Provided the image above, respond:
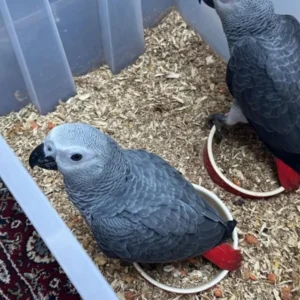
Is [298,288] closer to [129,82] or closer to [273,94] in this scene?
[273,94]

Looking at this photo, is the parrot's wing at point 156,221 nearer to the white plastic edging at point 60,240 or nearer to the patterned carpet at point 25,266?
the white plastic edging at point 60,240

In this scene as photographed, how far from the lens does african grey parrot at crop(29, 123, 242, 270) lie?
91cm

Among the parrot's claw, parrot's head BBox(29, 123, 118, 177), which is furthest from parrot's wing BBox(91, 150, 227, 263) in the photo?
the parrot's claw

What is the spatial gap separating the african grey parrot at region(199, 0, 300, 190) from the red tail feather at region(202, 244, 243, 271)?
0.26 m

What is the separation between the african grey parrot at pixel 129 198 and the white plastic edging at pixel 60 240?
5 centimetres

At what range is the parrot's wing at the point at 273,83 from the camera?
1.13m

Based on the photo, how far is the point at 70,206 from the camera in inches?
51.5

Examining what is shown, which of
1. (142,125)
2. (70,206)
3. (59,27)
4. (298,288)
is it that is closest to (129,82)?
(142,125)

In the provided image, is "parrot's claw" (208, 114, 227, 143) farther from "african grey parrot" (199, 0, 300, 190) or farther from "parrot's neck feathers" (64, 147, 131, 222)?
"parrot's neck feathers" (64, 147, 131, 222)

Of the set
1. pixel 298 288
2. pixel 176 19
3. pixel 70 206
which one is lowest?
pixel 298 288

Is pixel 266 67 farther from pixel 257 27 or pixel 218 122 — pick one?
pixel 218 122

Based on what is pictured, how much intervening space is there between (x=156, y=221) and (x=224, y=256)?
0.79 ft

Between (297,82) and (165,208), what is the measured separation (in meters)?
0.42

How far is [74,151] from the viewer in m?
0.88
